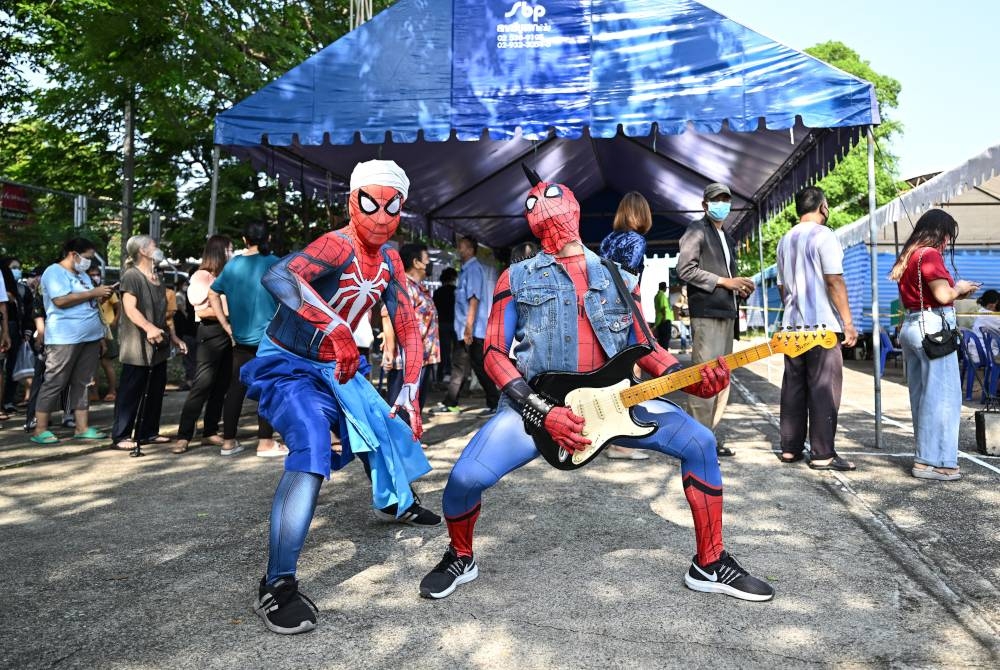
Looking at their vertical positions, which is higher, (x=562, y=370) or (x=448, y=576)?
(x=562, y=370)

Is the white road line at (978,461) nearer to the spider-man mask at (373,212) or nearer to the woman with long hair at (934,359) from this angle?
the woman with long hair at (934,359)

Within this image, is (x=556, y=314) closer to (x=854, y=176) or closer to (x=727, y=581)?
(x=727, y=581)

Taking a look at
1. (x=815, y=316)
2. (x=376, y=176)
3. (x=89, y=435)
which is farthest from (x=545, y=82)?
(x=89, y=435)

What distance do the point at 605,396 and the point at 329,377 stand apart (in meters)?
1.24

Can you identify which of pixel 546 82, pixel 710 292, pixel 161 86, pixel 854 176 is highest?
pixel 854 176

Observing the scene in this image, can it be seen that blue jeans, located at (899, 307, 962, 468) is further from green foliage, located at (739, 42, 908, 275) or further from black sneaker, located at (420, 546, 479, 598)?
green foliage, located at (739, 42, 908, 275)

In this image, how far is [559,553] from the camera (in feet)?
12.6

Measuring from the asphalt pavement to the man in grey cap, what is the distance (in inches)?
21.2

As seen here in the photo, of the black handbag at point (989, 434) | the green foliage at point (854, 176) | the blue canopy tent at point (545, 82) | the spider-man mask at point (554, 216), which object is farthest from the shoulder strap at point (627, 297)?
the green foliage at point (854, 176)

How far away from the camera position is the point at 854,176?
37.9 metres

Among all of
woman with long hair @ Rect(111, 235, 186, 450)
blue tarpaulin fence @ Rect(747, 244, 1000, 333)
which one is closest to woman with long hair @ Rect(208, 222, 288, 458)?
woman with long hair @ Rect(111, 235, 186, 450)

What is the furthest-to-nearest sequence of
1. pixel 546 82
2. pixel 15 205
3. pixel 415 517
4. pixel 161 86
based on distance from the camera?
pixel 161 86, pixel 15 205, pixel 546 82, pixel 415 517

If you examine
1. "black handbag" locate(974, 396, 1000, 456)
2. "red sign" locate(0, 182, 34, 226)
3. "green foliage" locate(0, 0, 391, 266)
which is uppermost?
"green foliage" locate(0, 0, 391, 266)

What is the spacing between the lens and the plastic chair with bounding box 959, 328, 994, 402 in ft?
32.4
